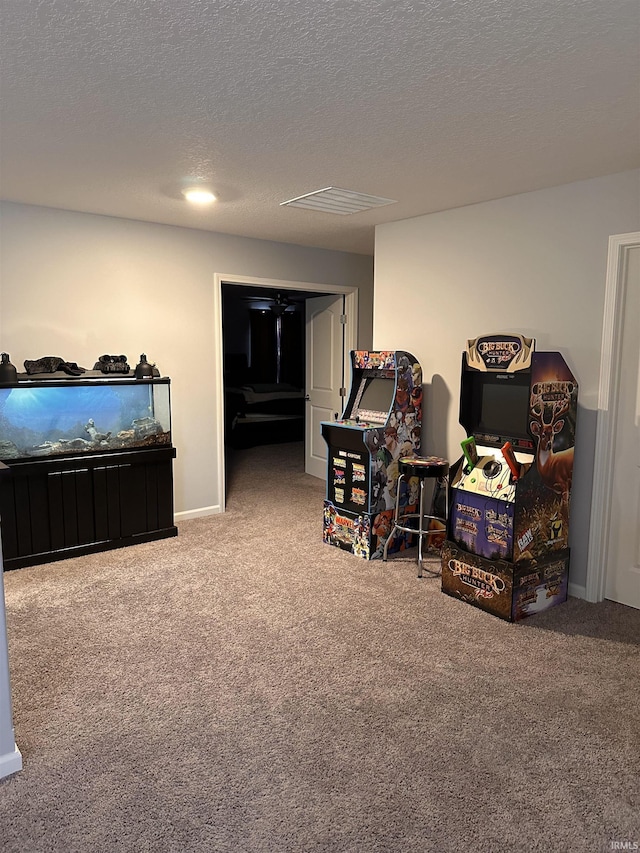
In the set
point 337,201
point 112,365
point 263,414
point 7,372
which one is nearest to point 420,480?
point 337,201

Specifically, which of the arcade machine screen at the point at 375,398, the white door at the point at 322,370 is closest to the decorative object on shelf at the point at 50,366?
the arcade machine screen at the point at 375,398

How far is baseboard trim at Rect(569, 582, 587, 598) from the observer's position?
3.51 metres

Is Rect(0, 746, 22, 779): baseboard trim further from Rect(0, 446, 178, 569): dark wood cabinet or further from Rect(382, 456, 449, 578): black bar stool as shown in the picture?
Rect(382, 456, 449, 578): black bar stool

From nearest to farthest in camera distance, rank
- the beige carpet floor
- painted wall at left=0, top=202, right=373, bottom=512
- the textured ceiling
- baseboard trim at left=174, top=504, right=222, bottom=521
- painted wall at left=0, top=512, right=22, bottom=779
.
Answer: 1. the textured ceiling
2. the beige carpet floor
3. painted wall at left=0, top=512, right=22, bottom=779
4. painted wall at left=0, top=202, right=373, bottom=512
5. baseboard trim at left=174, top=504, right=222, bottom=521

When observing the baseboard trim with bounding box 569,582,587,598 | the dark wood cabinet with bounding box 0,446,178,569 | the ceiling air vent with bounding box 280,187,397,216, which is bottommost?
the baseboard trim with bounding box 569,582,587,598

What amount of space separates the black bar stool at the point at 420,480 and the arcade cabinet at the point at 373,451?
0.07 metres

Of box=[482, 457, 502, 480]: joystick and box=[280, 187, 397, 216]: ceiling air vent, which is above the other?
box=[280, 187, 397, 216]: ceiling air vent

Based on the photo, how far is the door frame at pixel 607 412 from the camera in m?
3.22

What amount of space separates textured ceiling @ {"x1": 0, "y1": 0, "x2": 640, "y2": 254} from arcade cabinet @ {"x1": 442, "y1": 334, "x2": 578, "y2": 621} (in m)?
1.03

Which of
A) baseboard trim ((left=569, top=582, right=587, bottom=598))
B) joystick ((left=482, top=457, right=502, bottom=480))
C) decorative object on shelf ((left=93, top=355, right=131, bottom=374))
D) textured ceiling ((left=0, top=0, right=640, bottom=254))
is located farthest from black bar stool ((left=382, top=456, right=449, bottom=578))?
decorative object on shelf ((left=93, top=355, right=131, bottom=374))

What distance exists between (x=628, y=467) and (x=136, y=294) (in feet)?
12.0

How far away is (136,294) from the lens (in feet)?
15.1

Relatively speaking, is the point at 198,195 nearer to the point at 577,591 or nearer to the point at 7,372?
the point at 7,372

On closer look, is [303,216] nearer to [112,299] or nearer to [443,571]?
[112,299]
